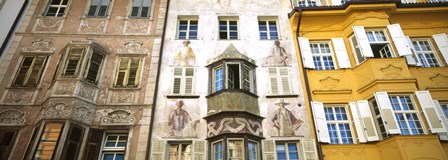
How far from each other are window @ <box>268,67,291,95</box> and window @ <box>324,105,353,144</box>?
1.81m

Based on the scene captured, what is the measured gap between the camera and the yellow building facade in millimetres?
10594

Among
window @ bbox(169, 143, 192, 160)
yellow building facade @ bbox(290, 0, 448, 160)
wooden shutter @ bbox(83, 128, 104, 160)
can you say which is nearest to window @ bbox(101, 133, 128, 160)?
wooden shutter @ bbox(83, 128, 104, 160)

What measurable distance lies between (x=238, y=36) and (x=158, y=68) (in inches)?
164

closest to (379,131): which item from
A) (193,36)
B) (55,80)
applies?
(193,36)

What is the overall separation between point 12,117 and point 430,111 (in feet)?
50.6

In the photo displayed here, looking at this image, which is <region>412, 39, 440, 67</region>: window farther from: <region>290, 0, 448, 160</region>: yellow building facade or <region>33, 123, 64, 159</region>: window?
<region>33, 123, 64, 159</region>: window

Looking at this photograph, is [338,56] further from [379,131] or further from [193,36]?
[193,36]

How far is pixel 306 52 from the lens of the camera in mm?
13219

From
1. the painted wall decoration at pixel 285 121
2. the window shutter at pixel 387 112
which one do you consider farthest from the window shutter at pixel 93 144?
the window shutter at pixel 387 112

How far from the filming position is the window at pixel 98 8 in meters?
14.3

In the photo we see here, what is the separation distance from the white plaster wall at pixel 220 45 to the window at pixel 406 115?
129 inches

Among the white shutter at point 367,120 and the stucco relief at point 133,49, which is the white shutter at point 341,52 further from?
the stucco relief at point 133,49

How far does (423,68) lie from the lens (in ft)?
41.1

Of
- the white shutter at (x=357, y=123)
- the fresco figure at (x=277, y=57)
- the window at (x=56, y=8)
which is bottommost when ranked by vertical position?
the white shutter at (x=357, y=123)
